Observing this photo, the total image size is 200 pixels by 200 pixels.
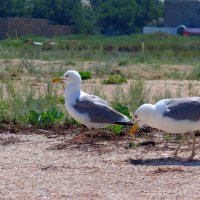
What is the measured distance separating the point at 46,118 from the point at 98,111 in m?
1.35

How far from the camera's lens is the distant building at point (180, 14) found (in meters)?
80.9

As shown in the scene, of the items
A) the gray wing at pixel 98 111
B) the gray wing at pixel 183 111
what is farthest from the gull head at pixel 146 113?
the gray wing at pixel 98 111

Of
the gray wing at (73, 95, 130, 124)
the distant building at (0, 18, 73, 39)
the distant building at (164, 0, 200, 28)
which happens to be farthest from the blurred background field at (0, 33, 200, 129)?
the distant building at (164, 0, 200, 28)

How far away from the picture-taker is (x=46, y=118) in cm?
1266

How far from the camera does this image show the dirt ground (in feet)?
27.3

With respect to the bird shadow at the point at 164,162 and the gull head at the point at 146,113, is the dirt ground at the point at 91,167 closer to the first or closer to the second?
the bird shadow at the point at 164,162

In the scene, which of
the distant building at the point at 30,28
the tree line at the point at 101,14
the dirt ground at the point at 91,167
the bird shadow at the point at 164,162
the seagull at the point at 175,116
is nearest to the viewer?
the dirt ground at the point at 91,167

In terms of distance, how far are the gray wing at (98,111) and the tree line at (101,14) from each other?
46.4 m

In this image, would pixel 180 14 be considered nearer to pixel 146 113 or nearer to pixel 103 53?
pixel 103 53

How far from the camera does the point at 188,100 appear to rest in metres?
10.6

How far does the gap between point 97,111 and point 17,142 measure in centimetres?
123

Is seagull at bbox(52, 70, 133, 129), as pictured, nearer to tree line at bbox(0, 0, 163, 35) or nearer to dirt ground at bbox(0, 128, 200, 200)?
dirt ground at bbox(0, 128, 200, 200)

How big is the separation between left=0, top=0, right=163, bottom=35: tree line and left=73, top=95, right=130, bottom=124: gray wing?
46.4m

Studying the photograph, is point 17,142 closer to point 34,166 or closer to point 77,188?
point 34,166
